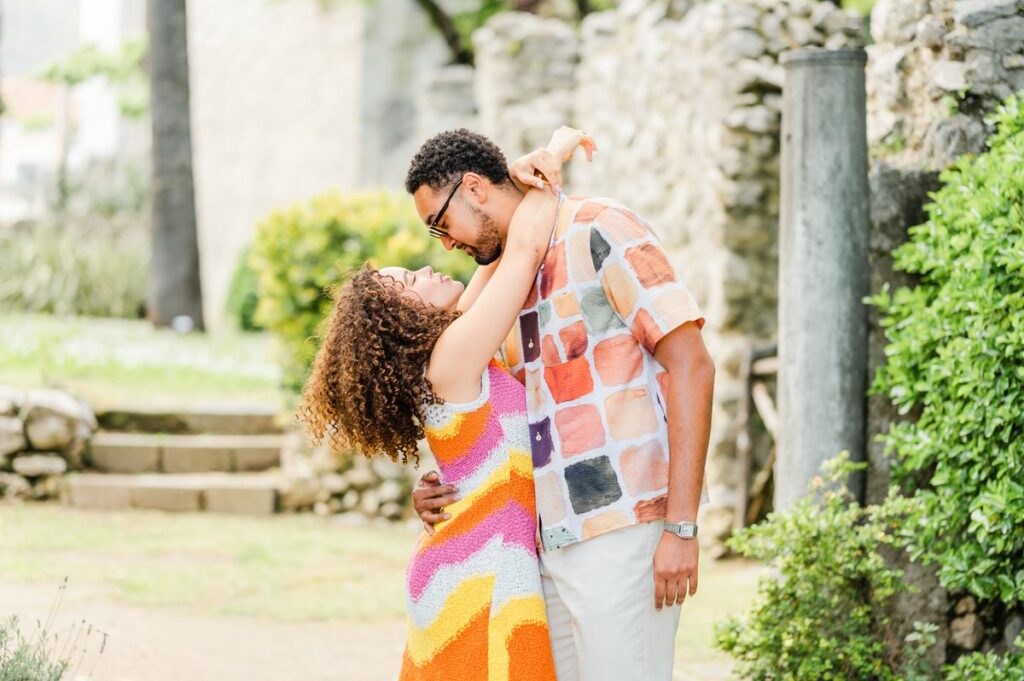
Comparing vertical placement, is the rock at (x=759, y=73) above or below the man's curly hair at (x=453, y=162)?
above

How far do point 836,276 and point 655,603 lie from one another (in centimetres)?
193

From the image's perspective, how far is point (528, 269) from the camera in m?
2.85

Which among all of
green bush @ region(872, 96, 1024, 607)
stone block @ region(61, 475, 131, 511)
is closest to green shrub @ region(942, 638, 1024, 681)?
green bush @ region(872, 96, 1024, 607)

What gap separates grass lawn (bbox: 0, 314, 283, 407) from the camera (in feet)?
31.9

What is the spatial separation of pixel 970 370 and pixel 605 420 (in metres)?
1.47

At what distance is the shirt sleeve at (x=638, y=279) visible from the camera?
2777 millimetres

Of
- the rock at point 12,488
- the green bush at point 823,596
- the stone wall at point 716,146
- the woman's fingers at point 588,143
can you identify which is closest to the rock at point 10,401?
the rock at point 12,488

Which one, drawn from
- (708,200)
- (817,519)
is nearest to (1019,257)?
(817,519)

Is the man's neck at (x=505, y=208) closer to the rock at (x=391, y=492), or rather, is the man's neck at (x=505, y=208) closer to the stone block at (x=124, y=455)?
the rock at (x=391, y=492)

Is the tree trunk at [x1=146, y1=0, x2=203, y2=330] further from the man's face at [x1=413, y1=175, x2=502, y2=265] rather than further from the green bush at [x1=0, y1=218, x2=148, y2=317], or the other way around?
the man's face at [x1=413, y1=175, x2=502, y2=265]

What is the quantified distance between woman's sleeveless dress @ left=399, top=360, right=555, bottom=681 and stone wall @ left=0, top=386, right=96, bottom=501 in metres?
6.29

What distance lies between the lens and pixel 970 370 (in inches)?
148

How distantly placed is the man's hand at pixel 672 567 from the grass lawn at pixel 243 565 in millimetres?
2788

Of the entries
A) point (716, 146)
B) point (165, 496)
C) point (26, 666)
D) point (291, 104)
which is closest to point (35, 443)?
point (165, 496)
